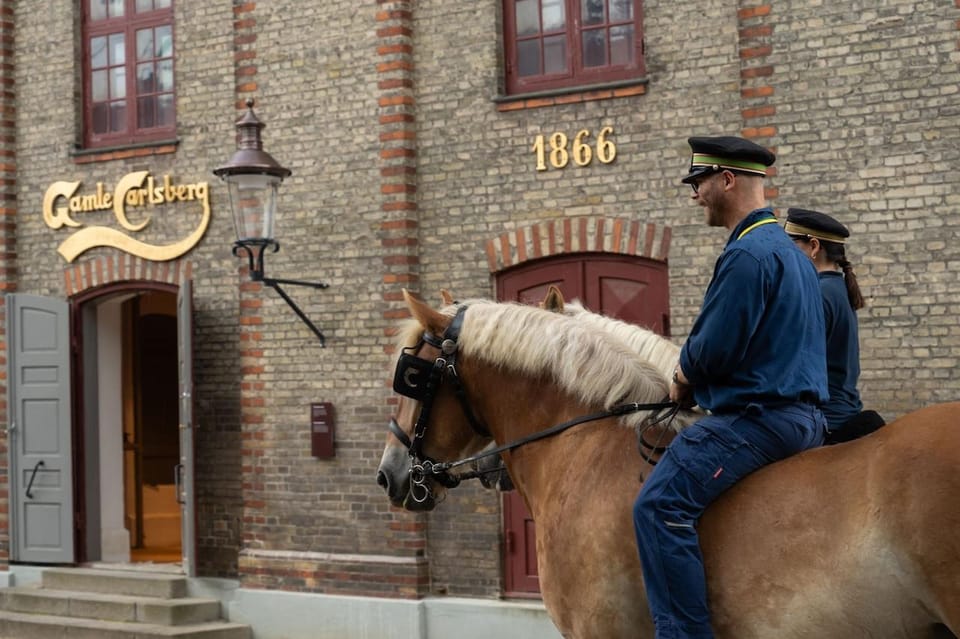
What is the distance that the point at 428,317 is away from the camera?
Result: 532 centimetres

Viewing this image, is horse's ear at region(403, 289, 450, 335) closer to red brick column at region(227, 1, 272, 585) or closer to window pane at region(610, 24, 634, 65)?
window pane at region(610, 24, 634, 65)

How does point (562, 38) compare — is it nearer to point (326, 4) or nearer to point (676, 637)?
point (326, 4)

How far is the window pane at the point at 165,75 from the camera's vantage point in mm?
12539

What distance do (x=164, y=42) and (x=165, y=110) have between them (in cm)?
63

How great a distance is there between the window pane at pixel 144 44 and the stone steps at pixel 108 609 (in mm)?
4744

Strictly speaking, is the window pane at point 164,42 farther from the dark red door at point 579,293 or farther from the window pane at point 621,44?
the window pane at point 621,44

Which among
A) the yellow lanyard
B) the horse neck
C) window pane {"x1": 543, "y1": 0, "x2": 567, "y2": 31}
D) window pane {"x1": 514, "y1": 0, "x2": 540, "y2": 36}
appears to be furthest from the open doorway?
the yellow lanyard

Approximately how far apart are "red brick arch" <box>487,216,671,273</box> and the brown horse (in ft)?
15.7

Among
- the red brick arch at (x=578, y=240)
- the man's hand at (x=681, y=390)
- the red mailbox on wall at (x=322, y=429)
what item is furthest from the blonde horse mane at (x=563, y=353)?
the red mailbox on wall at (x=322, y=429)

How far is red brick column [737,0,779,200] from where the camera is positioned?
9500 millimetres

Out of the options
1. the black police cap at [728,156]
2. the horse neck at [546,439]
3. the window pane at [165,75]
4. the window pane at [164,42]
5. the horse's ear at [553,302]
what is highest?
the window pane at [164,42]

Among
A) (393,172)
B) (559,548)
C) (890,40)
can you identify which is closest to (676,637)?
(559,548)

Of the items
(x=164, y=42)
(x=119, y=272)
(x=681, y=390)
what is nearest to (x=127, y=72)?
(x=164, y=42)

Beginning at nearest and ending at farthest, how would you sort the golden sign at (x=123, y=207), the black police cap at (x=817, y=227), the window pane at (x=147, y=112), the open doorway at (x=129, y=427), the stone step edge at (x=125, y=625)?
the black police cap at (x=817, y=227)
the stone step edge at (x=125, y=625)
the golden sign at (x=123, y=207)
the window pane at (x=147, y=112)
the open doorway at (x=129, y=427)
